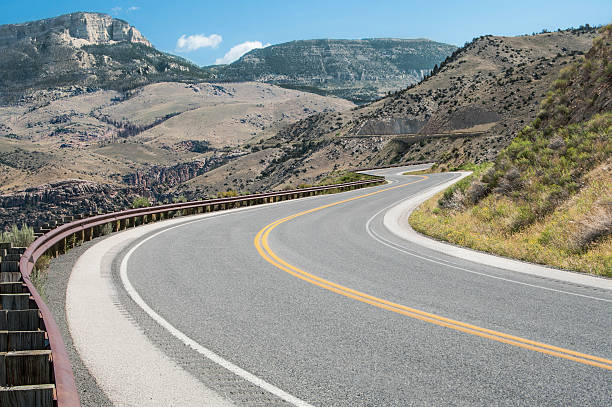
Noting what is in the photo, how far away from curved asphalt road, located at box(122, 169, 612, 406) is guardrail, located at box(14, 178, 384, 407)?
138 centimetres

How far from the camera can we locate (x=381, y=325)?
6.13 metres

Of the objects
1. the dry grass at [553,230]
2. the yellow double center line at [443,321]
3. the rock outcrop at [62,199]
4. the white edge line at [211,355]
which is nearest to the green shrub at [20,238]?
the white edge line at [211,355]

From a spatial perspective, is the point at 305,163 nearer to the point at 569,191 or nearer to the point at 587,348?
the point at 569,191

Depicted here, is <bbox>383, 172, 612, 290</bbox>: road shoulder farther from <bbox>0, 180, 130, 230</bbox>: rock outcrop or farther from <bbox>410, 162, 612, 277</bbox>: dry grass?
<bbox>0, 180, 130, 230</bbox>: rock outcrop

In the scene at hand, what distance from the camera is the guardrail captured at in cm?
337

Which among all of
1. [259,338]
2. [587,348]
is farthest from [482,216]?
[259,338]

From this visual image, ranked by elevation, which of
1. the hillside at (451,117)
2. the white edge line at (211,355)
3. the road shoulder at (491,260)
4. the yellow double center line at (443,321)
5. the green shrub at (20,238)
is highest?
the hillside at (451,117)

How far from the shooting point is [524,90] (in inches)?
3034

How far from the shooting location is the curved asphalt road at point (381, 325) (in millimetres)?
4375

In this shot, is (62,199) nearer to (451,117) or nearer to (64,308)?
(451,117)

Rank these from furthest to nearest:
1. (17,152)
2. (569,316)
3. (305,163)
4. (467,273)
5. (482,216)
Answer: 1. (17,152)
2. (305,163)
3. (482,216)
4. (467,273)
5. (569,316)

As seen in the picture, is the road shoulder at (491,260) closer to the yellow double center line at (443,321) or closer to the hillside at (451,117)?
the yellow double center line at (443,321)

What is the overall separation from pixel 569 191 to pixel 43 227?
46.6 ft

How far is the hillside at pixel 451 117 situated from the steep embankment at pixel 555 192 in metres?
40.6
